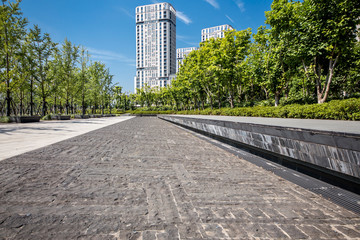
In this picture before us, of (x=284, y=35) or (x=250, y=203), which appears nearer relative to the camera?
(x=250, y=203)

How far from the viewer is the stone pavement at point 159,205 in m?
1.52

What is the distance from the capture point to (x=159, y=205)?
1941mm

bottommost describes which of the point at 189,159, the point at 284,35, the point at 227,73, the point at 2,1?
the point at 189,159

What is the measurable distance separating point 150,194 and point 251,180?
5.16ft

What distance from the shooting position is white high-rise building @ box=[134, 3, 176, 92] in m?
136

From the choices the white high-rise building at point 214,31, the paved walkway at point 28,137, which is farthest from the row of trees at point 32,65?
the white high-rise building at point 214,31

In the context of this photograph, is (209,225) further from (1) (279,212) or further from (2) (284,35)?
(2) (284,35)

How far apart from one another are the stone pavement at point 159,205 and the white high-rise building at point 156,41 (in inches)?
5374

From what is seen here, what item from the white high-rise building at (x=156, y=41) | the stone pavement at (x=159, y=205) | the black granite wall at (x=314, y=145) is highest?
the white high-rise building at (x=156, y=41)

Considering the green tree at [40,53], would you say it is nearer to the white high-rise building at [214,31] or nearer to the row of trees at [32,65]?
the row of trees at [32,65]

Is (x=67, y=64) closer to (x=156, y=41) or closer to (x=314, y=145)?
(x=314, y=145)

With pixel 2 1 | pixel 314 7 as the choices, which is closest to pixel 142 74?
pixel 2 1

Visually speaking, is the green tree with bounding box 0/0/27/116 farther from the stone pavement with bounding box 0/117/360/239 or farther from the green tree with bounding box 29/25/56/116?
the stone pavement with bounding box 0/117/360/239

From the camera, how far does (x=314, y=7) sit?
1352 cm
